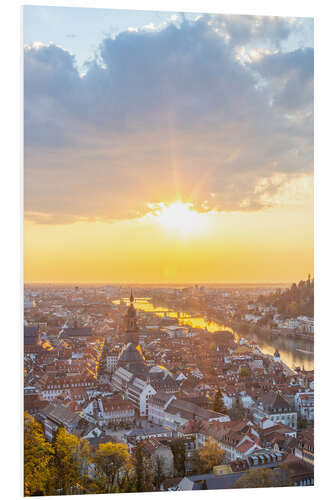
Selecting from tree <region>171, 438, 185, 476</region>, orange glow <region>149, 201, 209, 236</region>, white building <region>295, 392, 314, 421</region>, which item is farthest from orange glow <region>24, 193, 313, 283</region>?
tree <region>171, 438, 185, 476</region>

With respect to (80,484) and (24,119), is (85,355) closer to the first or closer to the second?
(80,484)

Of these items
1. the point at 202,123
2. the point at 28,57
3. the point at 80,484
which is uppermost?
the point at 28,57

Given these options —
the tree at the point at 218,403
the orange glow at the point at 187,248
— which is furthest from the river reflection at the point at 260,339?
the tree at the point at 218,403

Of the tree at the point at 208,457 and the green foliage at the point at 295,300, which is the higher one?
the green foliage at the point at 295,300

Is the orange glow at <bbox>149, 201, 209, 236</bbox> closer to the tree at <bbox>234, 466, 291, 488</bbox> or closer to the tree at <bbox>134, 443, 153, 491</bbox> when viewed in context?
the tree at <bbox>134, 443, 153, 491</bbox>

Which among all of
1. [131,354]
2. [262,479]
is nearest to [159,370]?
[131,354]

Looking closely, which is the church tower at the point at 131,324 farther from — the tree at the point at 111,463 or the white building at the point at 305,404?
the white building at the point at 305,404
